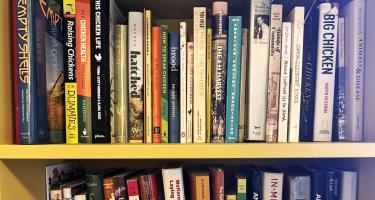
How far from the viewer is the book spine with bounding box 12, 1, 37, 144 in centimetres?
54

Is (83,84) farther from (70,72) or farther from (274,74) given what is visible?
(274,74)

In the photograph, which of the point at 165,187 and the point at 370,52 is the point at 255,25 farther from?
the point at 165,187

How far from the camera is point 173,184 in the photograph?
0.60 meters

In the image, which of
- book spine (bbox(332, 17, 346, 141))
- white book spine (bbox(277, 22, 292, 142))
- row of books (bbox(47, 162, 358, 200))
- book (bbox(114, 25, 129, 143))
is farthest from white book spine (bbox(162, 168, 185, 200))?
book spine (bbox(332, 17, 346, 141))

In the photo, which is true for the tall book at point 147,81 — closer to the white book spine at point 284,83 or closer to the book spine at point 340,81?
the white book spine at point 284,83

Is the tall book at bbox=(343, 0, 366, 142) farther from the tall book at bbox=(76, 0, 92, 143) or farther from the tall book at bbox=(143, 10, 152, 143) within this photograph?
the tall book at bbox=(76, 0, 92, 143)

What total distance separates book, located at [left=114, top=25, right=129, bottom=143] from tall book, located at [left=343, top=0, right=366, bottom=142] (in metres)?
0.43

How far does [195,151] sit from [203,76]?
15cm

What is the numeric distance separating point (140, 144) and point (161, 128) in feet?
0.20

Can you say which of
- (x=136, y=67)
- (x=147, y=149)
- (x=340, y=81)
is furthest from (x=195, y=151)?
(x=340, y=81)

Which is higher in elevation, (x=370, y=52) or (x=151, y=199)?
(x=370, y=52)

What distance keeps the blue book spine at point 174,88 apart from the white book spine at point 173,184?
0.21 ft

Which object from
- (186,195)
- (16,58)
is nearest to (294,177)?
(186,195)

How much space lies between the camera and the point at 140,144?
0.55 meters
